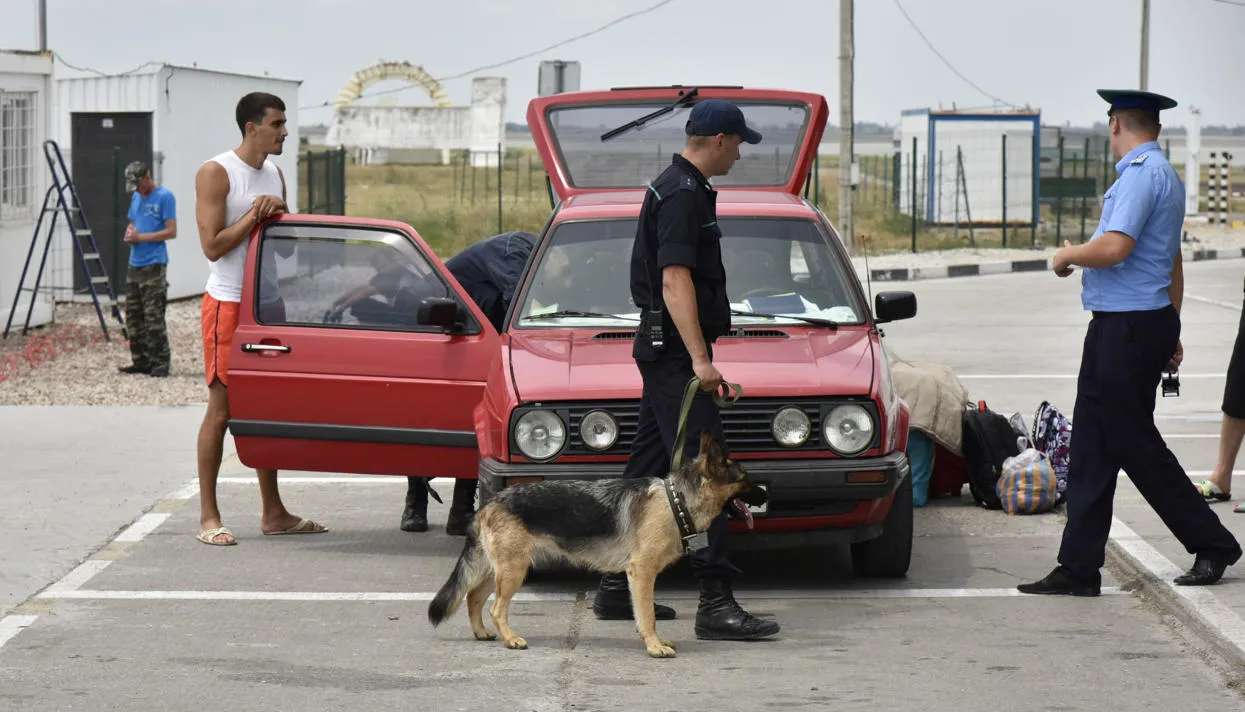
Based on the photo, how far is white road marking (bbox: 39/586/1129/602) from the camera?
704 cm

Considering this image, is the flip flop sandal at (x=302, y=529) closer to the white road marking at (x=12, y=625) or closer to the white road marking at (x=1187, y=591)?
the white road marking at (x=12, y=625)

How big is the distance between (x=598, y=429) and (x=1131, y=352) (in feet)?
6.82

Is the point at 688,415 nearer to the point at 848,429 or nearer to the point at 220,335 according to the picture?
the point at 848,429

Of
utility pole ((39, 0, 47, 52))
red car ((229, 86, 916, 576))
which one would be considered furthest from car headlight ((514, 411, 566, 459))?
utility pole ((39, 0, 47, 52))

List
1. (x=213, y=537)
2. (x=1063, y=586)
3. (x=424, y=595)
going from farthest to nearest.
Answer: (x=213, y=537) < (x=424, y=595) < (x=1063, y=586)

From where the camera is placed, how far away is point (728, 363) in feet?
23.0

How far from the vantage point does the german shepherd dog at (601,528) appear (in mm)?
6066

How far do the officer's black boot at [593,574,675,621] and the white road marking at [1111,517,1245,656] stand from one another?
6.41ft

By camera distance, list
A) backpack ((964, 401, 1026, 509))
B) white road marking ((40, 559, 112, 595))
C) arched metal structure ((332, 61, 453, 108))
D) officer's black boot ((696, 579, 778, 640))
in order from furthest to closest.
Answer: arched metal structure ((332, 61, 453, 108)) < backpack ((964, 401, 1026, 509)) < white road marking ((40, 559, 112, 595)) < officer's black boot ((696, 579, 778, 640))

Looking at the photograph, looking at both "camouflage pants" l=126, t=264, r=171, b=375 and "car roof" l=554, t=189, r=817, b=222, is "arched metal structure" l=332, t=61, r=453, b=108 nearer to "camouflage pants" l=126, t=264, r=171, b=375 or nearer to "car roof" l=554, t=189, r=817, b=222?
"camouflage pants" l=126, t=264, r=171, b=375

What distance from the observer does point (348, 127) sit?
83438 millimetres

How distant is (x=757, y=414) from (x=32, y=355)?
10.7 meters

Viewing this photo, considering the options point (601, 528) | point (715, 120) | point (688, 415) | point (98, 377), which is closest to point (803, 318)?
point (688, 415)

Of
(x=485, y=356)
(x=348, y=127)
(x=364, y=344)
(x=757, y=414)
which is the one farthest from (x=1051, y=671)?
(x=348, y=127)
